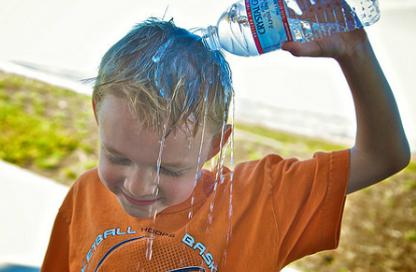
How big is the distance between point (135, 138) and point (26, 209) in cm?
162

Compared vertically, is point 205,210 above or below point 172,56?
below

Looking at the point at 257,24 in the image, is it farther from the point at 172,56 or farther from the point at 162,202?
the point at 162,202

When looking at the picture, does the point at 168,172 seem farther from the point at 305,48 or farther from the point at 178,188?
the point at 305,48

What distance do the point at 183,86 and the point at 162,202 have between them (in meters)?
0.23

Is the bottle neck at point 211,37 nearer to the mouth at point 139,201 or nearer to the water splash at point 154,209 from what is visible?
the water splash at point 154,209

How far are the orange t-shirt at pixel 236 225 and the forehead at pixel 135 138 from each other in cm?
14

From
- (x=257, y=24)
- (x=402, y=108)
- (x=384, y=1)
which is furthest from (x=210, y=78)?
(x=384, y=1)

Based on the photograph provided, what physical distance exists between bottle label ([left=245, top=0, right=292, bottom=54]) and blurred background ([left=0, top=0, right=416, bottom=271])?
112cm

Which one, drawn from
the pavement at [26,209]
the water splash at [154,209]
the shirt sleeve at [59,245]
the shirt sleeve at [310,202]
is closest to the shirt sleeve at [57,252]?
the shirt sleeve at [59,245]

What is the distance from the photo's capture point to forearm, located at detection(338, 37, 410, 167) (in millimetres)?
990

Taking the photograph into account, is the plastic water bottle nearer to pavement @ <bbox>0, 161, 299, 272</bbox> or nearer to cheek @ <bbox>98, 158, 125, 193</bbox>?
cheek @ <bbox>98, 158, 125, 193</bbox>

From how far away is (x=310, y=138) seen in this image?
312cm

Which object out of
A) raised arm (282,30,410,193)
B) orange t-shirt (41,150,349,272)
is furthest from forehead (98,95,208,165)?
raised arm (282,30,410,193)

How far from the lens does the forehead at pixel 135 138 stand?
104 cm
